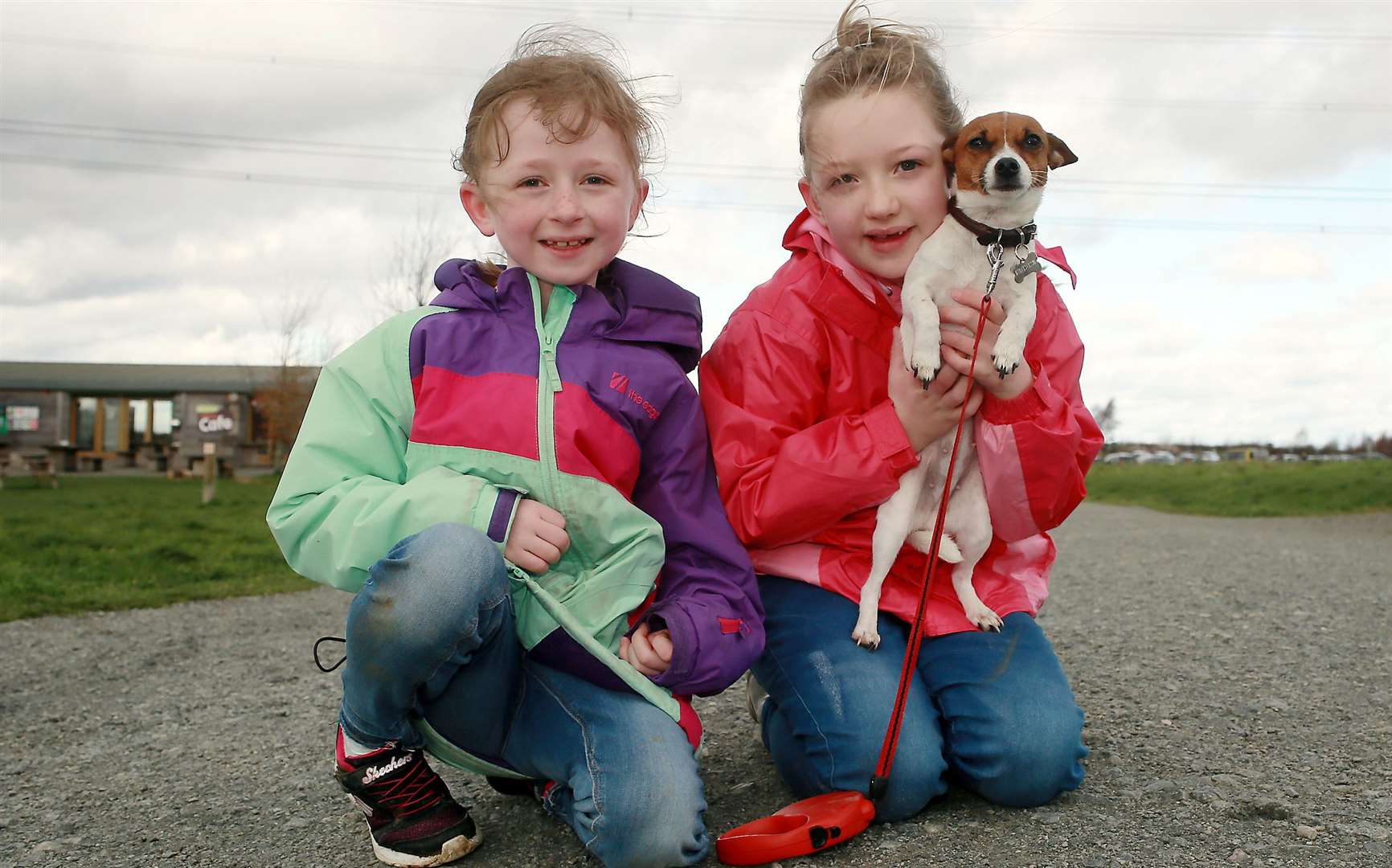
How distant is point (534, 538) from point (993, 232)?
142 centimetres

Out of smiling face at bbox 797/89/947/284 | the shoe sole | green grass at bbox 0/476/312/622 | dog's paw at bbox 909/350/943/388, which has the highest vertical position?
smiling face at bbox 797/89/947/284

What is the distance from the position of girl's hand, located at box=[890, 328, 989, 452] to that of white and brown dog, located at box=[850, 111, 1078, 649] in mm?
51

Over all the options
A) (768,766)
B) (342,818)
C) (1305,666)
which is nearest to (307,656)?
(342,818)

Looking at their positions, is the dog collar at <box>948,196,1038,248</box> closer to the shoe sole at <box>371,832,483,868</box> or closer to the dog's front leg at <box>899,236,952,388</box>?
the dog's front leg at <box>899,236,952,388</box>

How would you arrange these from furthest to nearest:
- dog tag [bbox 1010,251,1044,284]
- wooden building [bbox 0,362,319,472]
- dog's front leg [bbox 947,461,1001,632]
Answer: wooden building [bbox 0,362,319,472]
dog's front leg [bbox 947,461,1001,632]
dog tag [bbox 1010,251,1044,284]

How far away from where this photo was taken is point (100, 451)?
31953 millimetres

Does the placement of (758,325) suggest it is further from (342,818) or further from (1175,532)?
(1175,532)

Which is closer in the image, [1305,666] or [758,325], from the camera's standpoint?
[758,325]

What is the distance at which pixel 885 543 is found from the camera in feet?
9.42

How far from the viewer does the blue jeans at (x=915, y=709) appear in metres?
2.66

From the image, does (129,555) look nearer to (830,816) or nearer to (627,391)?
(627,391)

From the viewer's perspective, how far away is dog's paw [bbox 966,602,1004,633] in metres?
Answer: 3.04

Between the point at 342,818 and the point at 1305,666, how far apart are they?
Result: 3.85m

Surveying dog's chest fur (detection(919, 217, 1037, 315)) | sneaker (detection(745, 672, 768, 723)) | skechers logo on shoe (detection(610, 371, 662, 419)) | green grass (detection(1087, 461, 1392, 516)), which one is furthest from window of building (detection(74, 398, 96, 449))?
dog's chest fur (detection(919, 217, 1037, 315))
